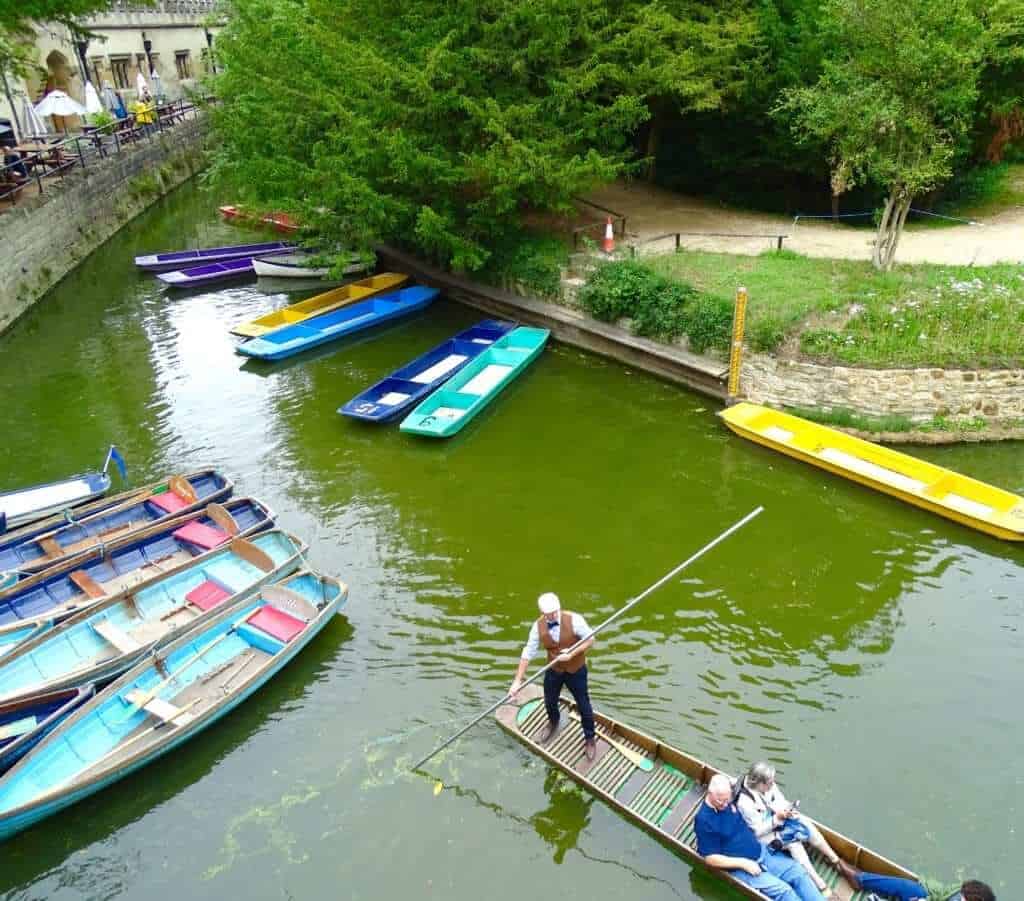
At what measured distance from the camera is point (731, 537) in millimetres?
13484

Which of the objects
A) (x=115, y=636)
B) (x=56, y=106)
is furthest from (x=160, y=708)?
(x=56, y=106)

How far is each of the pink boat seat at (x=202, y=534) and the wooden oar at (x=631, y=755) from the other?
6.65 m

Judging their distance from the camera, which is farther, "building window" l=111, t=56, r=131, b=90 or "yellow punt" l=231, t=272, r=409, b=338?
"building window" l=111, t=56, r=131, b=90

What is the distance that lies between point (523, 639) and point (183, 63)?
5802cm

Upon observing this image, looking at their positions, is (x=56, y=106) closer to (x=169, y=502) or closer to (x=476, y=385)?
(x=476, y=385)

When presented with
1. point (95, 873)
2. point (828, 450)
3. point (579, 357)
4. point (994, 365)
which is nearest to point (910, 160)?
point (994, 365)

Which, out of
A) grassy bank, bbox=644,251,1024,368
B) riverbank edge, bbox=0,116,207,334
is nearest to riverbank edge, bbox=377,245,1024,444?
grassy bank, bbox=644,251,1024,368

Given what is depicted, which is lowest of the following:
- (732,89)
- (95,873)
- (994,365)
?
(95,873)

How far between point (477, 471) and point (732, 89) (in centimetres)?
1474

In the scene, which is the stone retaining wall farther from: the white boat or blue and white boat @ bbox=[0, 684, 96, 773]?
the white boat

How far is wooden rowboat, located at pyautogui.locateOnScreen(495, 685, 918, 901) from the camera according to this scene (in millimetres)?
7859

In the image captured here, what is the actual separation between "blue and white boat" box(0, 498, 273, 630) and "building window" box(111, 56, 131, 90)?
150 ft

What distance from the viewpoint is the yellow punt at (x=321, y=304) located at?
21.6m

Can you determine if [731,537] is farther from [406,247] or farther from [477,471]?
[406,247]
